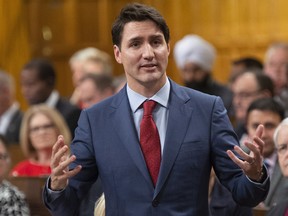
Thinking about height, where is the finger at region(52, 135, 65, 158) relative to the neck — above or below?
below

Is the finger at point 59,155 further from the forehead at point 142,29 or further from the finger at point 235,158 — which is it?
the finger at point 235,158

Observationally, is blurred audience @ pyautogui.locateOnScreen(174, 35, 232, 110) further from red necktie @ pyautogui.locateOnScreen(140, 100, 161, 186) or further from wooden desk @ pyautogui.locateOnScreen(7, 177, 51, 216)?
red necktie @ pyautogui.locateOnScreen(140, 100, 161, 186)

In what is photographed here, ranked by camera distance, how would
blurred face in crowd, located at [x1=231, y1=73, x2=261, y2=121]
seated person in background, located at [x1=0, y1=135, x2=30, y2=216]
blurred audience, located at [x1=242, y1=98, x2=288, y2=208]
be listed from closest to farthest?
seated person in background, located at [x1=0, y1=135, x2=30, y2=216] → blurred audience, located at [x1=242, y1=98, x2=288, y2=208] → blurred face in crowd, located at [x1=231, y1=73, x2=261, y2=121]

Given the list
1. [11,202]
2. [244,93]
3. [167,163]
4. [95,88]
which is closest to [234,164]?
[167,163]

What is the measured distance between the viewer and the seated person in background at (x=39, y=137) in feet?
22.7

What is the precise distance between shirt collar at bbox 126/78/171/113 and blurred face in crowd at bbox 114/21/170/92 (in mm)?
43

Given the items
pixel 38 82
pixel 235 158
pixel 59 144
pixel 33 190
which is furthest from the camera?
pixel 38 82

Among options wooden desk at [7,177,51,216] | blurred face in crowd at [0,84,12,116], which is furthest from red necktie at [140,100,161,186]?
blurred face in crowd at [0,84,12,116]

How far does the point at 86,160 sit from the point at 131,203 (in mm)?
254

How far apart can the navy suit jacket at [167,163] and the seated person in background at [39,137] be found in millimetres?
3093

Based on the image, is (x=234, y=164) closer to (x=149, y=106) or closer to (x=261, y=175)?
(x=261, y=175)

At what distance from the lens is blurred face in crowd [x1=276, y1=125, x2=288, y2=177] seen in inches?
188

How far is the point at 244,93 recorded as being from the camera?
7.22 m

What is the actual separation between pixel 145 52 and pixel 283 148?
148 cm
